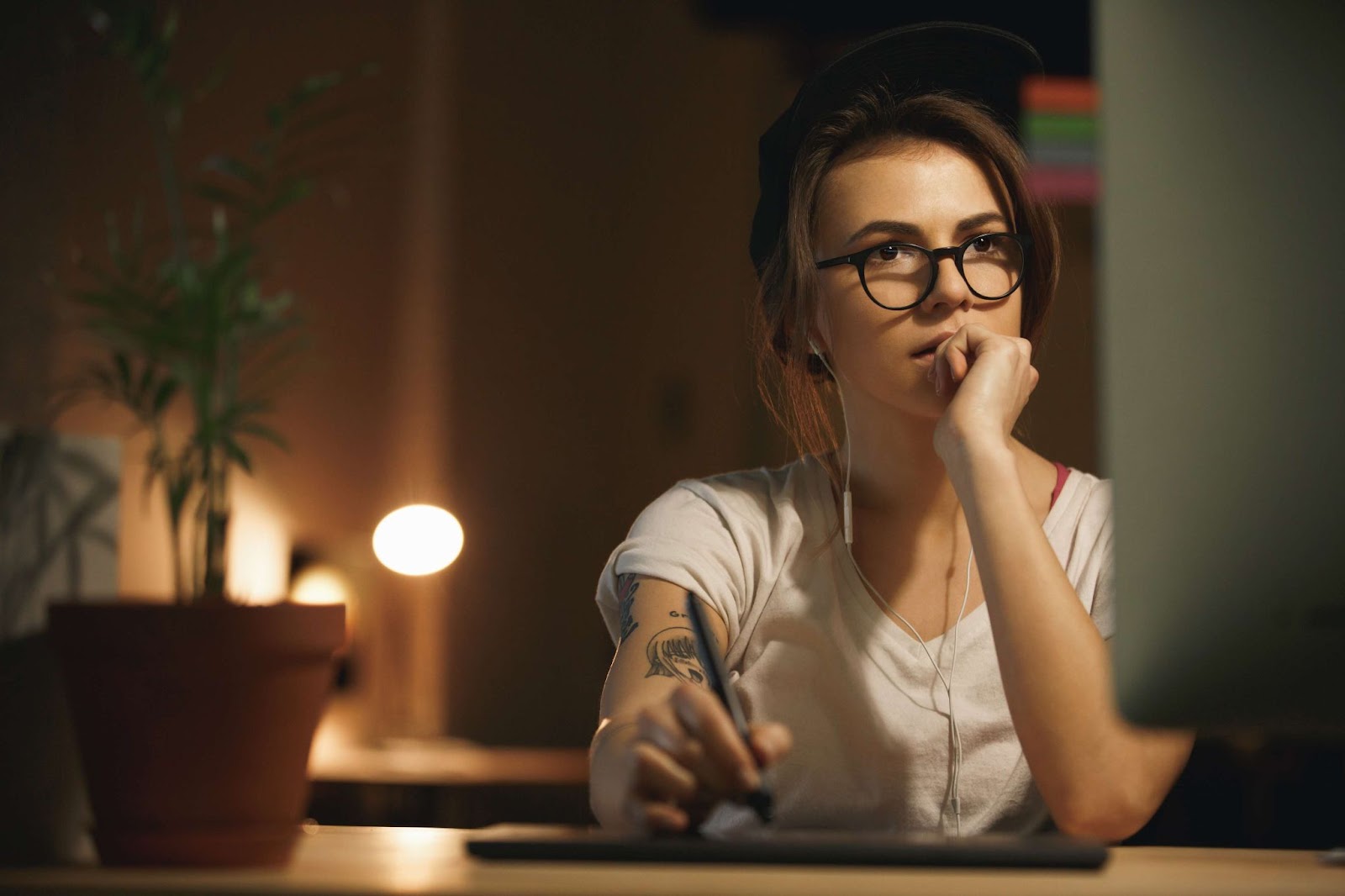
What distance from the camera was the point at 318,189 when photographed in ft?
12.1

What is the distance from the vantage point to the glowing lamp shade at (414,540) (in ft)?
11.9

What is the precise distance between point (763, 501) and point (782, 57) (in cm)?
402

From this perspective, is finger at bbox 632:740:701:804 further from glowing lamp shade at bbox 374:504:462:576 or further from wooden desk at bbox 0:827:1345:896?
glowing lamp shade at bbox 374:504:462:576

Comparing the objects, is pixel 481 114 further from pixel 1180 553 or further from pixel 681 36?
pixel 1180 553

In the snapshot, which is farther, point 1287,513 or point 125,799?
point 125,799

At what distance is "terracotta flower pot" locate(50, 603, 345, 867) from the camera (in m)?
0.70

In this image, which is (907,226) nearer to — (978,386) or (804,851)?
(978,386)

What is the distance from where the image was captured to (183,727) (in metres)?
0.71

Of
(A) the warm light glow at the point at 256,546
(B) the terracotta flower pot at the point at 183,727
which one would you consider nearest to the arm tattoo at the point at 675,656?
(B) the terracotta flower pot at the point at 183,727

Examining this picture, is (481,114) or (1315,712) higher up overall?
(481,114)

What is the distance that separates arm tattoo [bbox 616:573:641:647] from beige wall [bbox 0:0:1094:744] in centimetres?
237

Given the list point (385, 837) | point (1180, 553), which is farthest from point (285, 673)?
point (1180, 553)

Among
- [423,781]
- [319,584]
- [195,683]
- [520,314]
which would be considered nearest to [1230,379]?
[195,683]

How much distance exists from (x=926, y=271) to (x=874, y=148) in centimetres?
22
